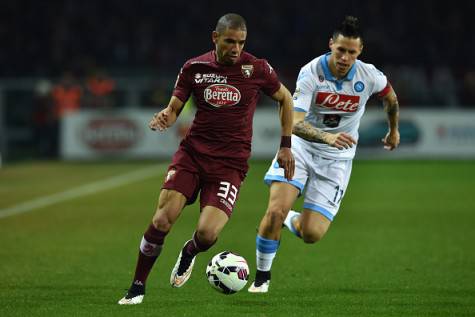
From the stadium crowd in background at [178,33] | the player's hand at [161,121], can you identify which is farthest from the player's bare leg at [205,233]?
the stadium crowd in background at [178,33]

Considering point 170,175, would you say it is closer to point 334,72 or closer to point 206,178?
point 206,178

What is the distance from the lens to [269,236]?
8.38 m

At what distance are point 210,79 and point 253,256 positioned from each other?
3385mm

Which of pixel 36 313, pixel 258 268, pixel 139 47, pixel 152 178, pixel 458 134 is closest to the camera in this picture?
pixel 36 313

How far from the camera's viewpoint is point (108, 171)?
22062mm

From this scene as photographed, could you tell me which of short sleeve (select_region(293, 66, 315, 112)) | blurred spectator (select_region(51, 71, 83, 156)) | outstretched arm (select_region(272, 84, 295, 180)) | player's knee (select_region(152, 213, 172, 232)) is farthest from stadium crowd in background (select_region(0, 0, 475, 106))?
player's knee (select_region(152, 213, 172, 232))

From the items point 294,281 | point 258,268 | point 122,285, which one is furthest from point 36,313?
point 294,281

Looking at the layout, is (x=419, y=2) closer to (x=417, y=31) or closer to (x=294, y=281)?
(x=417, y=31)

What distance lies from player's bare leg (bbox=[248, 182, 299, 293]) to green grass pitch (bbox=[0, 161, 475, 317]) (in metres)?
0.18

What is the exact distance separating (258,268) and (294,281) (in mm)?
606

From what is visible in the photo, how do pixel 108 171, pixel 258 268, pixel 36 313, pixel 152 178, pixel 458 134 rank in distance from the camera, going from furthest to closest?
pixel 458 134
pixel 108 171
pixel 152 178
pixel 258 268
pixel 36 313

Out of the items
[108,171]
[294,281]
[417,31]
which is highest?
[294,281]

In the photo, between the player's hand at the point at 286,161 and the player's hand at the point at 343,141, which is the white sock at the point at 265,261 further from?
the player's hand at the point at 343,141

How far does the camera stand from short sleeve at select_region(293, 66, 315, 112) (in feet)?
27.4
